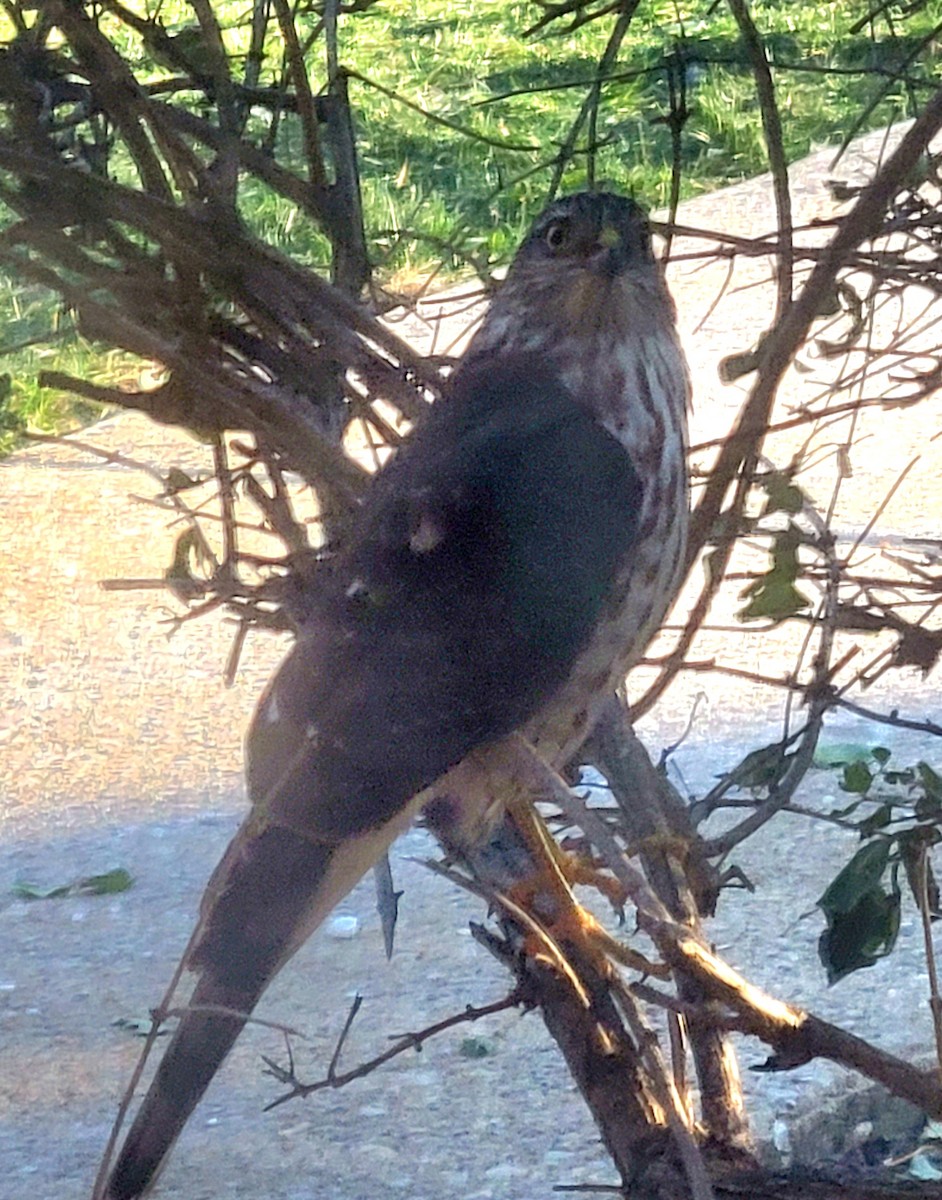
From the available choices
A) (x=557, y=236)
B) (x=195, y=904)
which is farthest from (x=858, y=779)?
(x=195, y=904)

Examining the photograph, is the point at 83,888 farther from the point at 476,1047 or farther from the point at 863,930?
the point at 863,930

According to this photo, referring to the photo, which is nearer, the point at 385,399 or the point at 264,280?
the point at 264,280

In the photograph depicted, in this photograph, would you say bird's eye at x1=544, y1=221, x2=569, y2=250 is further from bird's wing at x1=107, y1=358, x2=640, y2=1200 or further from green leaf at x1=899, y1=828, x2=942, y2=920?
green leaf at x1=899, y1=828, x2=942, y2=920

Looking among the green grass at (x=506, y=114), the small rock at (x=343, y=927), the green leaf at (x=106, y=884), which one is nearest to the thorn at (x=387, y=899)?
the green grass at (x=506, y=114)

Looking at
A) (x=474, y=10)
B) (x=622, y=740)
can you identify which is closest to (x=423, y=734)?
(x=622, y=740)

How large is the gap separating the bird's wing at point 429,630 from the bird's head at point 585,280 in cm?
18

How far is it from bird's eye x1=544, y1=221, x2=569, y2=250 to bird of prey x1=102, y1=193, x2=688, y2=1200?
210mm

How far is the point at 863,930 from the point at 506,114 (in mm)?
3707

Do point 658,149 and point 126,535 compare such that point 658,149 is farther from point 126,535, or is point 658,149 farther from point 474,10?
point 474,10

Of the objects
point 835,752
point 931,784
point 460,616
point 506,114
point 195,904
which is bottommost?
point 931,784

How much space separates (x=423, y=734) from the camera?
2.05 m

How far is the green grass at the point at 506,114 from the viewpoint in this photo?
3.17 meters

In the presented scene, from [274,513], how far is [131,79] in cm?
49

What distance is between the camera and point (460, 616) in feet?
6.88
